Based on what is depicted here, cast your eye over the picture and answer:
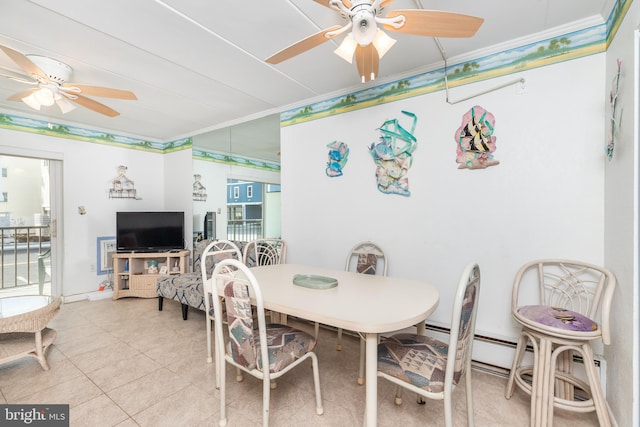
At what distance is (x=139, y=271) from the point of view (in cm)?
427

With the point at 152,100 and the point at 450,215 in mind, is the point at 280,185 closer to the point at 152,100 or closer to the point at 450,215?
the point at 152,100

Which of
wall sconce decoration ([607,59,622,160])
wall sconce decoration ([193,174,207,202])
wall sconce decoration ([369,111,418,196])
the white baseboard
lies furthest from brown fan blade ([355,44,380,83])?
the white baseboard

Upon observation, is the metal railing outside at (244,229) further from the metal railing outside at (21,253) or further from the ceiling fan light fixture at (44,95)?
the metal railing outside at (21,253)

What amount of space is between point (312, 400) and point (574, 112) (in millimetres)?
2574

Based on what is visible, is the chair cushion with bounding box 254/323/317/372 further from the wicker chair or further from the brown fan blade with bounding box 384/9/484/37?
the brown fan blade with bounding box 384/9/484/37

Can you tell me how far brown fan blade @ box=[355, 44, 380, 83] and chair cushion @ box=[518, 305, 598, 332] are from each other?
5.63 ft

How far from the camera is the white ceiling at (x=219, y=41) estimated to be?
1.75 metres

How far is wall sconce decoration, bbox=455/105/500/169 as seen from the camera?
2186 mm

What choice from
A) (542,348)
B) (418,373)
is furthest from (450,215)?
(418,373)

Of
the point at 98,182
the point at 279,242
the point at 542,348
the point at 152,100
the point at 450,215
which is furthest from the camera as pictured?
the point at 98,182

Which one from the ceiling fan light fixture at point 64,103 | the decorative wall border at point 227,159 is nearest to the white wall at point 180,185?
the decorative wall border at point 227,159

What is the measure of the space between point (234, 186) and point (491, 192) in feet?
11.1

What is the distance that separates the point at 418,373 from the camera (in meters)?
1.38

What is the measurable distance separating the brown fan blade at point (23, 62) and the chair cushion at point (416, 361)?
2797mm
